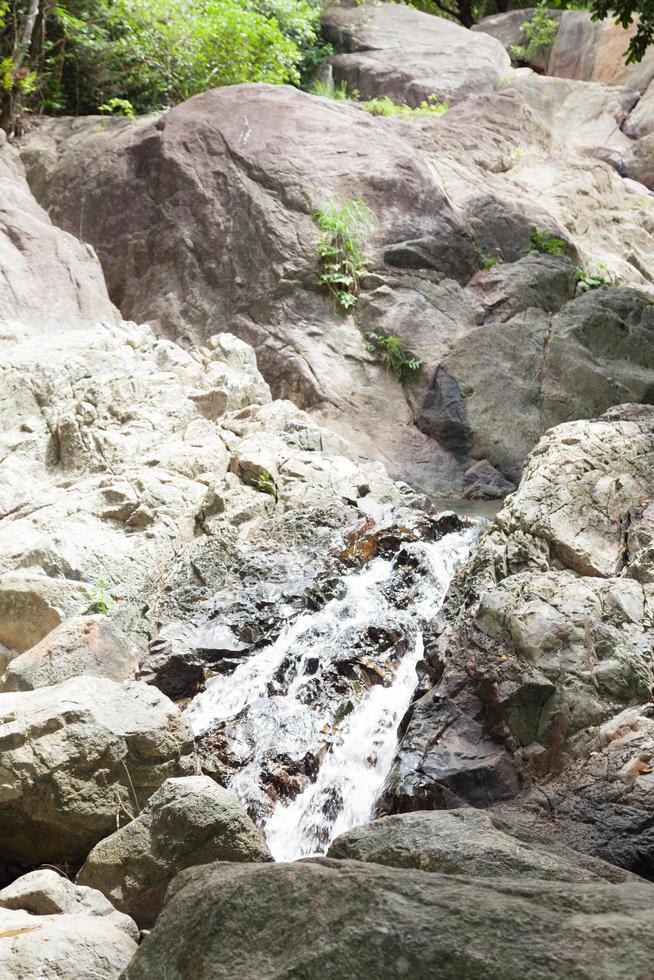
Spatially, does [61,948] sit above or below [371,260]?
below

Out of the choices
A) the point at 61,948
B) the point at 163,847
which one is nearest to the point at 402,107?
the point at 163,847

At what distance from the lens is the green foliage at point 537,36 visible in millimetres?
22547

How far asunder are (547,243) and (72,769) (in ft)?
38.0

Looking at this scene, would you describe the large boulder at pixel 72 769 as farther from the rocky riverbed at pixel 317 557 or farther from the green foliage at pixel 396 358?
the green foliage at pixel 396 358

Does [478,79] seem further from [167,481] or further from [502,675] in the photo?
[502,675]

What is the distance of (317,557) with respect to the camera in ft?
24.5

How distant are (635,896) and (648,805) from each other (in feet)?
7.47

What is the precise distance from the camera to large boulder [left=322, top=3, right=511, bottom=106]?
1848cm

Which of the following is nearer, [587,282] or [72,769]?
[72,769]

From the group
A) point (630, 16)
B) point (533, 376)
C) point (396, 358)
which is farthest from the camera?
point (396, 358)

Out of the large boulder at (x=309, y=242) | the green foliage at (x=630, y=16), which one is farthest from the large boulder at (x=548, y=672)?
the large boulder at (x=309, y=242)

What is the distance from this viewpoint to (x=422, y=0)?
79.3 ft

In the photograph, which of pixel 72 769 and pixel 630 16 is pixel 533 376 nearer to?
pixel 630 16

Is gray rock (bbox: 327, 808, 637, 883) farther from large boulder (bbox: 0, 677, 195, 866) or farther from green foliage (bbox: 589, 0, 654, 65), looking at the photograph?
green foliage (bbox: 589, 0, 654, 65)
